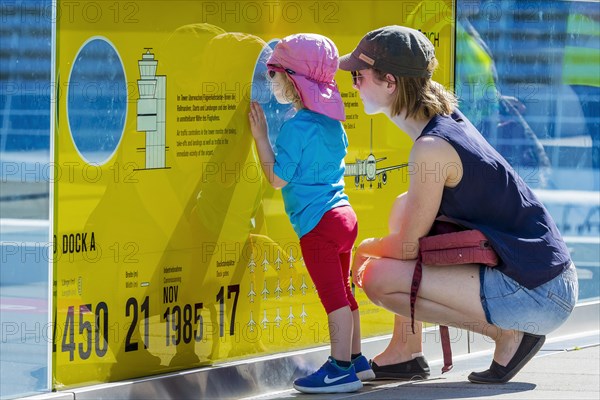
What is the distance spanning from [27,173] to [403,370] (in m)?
2.06

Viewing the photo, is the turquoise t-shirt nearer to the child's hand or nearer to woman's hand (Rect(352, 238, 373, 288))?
the child's hand

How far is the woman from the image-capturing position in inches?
187

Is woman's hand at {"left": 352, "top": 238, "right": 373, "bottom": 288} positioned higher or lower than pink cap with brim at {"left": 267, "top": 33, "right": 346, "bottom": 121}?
lower

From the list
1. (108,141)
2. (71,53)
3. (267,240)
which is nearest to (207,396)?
(267,240)

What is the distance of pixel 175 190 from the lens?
480 cm

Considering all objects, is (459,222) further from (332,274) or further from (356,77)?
(356,77)

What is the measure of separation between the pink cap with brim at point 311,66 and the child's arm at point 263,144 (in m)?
0.24

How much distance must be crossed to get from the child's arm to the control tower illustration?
1.38 feet

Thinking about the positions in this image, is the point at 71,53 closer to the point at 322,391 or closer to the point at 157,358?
the point at 157,358

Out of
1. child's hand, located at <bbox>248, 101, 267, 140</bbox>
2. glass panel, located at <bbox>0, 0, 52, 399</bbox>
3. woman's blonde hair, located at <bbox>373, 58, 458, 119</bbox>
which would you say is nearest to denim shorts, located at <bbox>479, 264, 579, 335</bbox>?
woman's blonde hair, located at <bbox>373, 58, 458, 119</bbox>

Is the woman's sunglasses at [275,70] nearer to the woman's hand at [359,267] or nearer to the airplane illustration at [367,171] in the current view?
the airplane illustration at [367,171]

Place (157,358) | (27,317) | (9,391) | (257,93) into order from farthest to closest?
(27,317), (257,93), (157,358), (9,391)

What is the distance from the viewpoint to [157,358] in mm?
4785

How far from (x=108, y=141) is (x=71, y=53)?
36 centimetres
